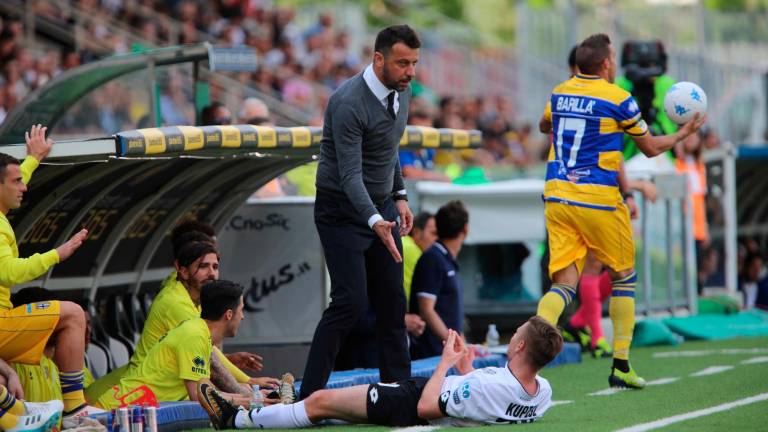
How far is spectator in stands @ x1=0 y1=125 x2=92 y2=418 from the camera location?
24.6 ft

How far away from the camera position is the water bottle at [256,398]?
8170mm

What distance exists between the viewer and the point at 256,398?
27.3 feet

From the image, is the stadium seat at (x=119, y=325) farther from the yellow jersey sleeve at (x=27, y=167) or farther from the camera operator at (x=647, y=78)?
the camera operator at (x=647, y=78)

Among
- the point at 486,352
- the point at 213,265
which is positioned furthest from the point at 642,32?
the point at 213,265

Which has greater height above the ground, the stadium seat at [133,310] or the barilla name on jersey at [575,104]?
the barilla name on jersey at [575,104]

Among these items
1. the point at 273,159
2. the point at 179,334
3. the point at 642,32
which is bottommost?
the point at 179,334

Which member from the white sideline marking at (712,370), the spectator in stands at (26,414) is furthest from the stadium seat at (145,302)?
the white sideline marking at (712,370)

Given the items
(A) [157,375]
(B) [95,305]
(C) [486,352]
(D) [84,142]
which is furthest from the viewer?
(C) [486,352]

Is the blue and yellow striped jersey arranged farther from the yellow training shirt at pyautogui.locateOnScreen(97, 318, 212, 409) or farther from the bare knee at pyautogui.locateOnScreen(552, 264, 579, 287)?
the yellow training shirt at pyautogui.locateOnScreen(97, 318, 212, 409)

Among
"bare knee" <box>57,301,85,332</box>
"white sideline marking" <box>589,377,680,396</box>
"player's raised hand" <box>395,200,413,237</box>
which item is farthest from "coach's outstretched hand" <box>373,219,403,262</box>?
"white sideline marking" <box>589,377,680,396</box>

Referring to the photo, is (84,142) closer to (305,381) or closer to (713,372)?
(305,381)

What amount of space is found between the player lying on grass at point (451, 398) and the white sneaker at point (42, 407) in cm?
98

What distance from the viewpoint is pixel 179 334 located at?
8336mm

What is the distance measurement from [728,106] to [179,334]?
767 inches
